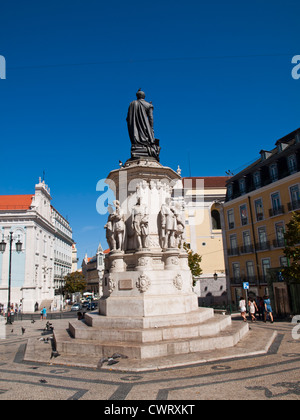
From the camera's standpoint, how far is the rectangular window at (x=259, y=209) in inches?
1219

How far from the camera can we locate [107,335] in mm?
8672

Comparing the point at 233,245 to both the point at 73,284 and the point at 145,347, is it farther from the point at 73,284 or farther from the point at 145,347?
the point at 73,284

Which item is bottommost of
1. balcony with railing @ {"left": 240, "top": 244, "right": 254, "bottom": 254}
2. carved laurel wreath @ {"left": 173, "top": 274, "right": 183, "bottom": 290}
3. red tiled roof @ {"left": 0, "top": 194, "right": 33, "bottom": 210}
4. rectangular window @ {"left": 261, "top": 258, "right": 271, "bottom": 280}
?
carved laurel wreath @ {"left": 173, "top": 274, "right": 183, "bottom": 290}

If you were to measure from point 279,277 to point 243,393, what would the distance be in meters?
14.9

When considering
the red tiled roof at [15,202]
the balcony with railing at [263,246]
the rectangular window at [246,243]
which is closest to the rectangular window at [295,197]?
the balcony with railing at [263,246]

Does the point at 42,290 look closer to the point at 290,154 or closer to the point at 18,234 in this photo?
the point at 18,234

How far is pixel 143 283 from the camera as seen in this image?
9695mm

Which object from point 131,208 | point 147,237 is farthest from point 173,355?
point 131,208

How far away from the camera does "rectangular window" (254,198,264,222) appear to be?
30964 millimetres

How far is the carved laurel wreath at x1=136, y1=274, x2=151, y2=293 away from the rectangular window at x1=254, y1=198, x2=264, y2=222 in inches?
946

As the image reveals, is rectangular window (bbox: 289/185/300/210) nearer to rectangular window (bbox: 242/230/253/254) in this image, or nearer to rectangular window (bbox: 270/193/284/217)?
rectangular window (bbox: 270/193/284/217)

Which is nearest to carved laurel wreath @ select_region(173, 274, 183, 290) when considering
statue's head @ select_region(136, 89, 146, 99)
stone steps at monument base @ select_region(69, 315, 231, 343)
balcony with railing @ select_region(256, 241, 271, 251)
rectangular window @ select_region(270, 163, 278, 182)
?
stone steps at monument base @ select_region(69, 315, 231, 343)

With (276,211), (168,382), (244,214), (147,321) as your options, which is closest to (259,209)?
(244,214)

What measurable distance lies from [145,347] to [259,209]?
26.6 meters
